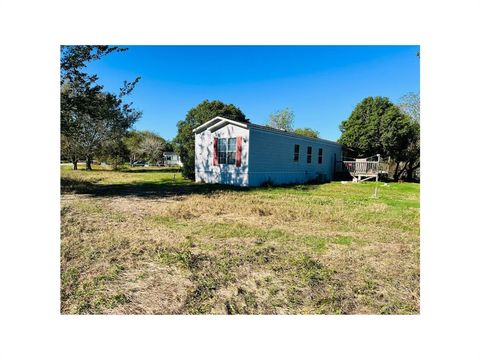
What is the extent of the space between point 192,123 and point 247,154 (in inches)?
287

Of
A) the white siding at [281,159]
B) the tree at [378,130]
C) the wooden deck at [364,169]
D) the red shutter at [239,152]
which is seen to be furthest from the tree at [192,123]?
the tree at [378,130]

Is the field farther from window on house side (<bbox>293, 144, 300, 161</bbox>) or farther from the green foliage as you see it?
the green foliage

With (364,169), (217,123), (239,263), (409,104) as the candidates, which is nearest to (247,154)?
(217,123)

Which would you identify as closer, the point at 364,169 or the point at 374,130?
the point at 364,169

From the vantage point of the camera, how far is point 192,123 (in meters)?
16.6

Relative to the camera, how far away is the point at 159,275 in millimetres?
2791

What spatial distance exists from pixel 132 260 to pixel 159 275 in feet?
1.92

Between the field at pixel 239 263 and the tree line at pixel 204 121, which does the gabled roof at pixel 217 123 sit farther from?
the field at pixel 239 263

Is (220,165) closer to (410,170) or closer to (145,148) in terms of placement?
(410,170)

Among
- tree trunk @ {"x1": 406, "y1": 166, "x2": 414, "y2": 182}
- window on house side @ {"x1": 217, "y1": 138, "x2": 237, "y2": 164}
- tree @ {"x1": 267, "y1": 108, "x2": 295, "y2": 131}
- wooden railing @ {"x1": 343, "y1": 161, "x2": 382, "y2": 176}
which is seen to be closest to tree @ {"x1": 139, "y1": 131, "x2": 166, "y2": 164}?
tree @ {"x1": 267, "y1": 108, "x2": 295, "y2": 131}

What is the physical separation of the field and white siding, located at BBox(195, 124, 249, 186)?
548 cm

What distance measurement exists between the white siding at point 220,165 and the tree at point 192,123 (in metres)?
1.59
